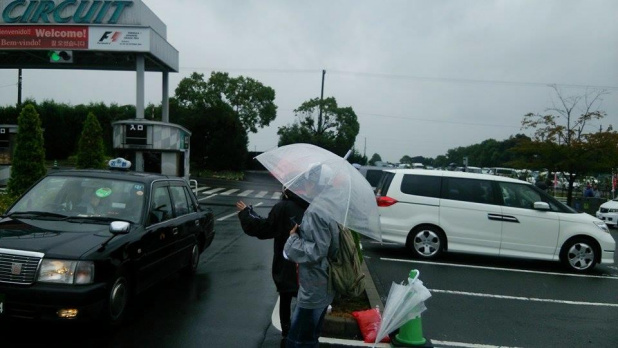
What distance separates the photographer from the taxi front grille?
439cm

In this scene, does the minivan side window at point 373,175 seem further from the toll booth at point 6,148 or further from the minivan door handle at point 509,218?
the toll booth at point 6,148

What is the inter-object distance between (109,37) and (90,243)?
23.5 meters

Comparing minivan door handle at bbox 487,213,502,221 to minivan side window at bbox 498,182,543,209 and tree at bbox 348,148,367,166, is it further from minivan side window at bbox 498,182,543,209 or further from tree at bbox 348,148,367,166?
tree at bbox 348,148,367,166

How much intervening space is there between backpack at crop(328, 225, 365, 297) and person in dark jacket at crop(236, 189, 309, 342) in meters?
0.47

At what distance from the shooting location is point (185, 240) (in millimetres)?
6902

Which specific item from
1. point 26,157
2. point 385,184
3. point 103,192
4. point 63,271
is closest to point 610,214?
point 385,184

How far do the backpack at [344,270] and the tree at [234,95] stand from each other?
167 ft

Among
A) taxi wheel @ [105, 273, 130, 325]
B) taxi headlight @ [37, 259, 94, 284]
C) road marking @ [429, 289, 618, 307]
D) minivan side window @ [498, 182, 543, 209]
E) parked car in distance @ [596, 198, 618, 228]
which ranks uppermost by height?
minivan side window @ [498, 182, 543, 209]

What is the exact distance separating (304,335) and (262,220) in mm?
1003

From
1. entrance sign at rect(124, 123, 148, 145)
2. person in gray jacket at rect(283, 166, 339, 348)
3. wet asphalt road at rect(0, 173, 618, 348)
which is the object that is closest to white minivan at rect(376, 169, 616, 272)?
wet asphalt road at rect(0, 173, 618, 348)

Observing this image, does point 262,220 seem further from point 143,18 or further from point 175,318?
point 143,18

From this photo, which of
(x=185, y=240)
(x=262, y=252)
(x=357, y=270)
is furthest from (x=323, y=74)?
(x=357, y=270)

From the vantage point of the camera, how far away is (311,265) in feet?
11.5

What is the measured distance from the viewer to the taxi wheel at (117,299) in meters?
4.79
